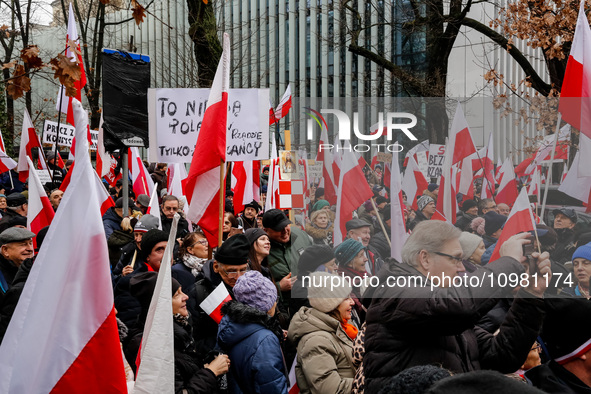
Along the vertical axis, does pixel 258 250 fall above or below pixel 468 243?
below

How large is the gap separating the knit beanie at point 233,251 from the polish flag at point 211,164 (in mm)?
868

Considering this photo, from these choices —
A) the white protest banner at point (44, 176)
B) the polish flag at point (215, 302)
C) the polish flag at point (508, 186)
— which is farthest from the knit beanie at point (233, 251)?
the white protest banner at point (44, 176)

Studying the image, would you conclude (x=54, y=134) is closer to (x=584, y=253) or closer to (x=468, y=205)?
(x=468, y=205)

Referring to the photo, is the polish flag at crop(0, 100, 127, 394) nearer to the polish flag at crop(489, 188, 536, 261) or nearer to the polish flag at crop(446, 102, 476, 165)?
the polish flag at crop(489, 188, 536, 261)

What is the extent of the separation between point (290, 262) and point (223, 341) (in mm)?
2653

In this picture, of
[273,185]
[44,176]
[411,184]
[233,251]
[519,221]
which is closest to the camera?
[519,221]

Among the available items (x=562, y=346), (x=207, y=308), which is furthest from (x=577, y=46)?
(x=207, y=308)

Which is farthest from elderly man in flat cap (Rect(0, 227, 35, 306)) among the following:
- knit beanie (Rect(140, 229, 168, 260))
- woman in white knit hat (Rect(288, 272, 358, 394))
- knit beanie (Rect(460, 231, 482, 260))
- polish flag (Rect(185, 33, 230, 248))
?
knit beanie (Rect(460, 231, 482, 260))

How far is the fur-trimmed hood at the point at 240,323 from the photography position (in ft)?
12.1

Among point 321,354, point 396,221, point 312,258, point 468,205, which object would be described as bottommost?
point 321,354

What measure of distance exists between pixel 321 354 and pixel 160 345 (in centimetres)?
120

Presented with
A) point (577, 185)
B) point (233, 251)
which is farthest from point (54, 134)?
point (577, 185)

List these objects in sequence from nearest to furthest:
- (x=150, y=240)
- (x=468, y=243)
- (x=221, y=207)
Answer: (x=468, y=243), (x=150, y=240), (x=221, y=207)

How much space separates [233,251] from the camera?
4.66m
